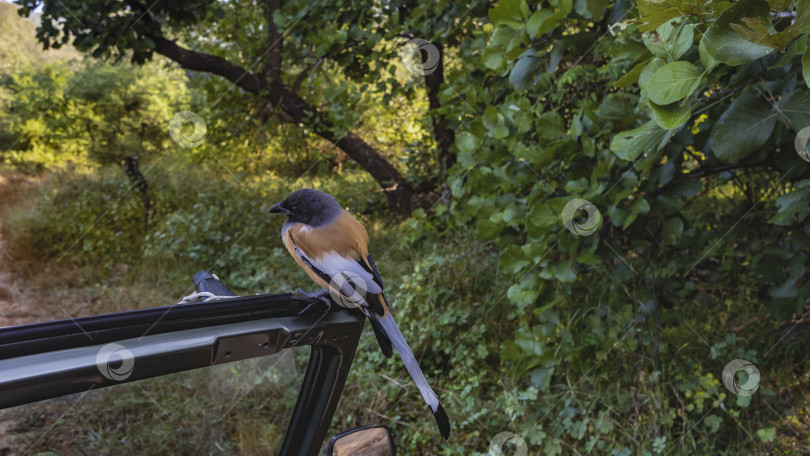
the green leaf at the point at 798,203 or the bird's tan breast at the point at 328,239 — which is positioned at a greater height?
the bird's tan breast at the point at 328,239

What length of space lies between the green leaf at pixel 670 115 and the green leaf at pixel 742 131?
239 mm

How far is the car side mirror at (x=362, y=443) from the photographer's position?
0.83m

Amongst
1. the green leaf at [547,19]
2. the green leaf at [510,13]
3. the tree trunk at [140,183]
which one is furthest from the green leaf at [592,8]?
the tree trunk at [140,183]

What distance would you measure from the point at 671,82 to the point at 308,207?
71 centimetres

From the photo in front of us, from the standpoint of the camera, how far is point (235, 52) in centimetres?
442

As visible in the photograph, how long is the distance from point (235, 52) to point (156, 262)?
1846 mm

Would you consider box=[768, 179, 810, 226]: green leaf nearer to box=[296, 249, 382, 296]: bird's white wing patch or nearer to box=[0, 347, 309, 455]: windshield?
box=[296, 249, 382, 296]: bird's white wing patch

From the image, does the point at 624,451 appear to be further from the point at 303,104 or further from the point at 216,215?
the point at 216,215

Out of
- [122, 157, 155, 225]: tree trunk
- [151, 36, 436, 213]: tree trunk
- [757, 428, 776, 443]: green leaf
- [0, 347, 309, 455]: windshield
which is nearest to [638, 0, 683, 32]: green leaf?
[757, 428, 776, 443]: green leaf

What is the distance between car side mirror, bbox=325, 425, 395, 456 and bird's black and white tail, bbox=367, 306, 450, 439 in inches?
3.7

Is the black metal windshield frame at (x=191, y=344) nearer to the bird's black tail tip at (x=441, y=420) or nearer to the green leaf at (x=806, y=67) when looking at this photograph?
the bird's black tail tip at (x=441, y=420)

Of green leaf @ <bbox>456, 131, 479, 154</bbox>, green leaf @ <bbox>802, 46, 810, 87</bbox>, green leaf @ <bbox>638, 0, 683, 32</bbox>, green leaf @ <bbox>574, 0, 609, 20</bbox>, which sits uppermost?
green leaf @ <bbox>638, 0, 683, 32</bbox>

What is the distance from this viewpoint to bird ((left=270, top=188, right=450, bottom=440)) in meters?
0.95

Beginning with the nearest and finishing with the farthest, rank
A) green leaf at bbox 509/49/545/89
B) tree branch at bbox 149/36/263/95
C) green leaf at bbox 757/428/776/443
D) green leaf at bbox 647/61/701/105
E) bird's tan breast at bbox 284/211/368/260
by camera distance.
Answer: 1. green leaf at bbox 647/61/701/105
2. bird's tan breast at bbox 284/211/368/260
3. green leaf at bbox 509/49/545/89
4. green leaf at bbox 757/428/776/443
5. tree branch at bbox 149/36/263/95
